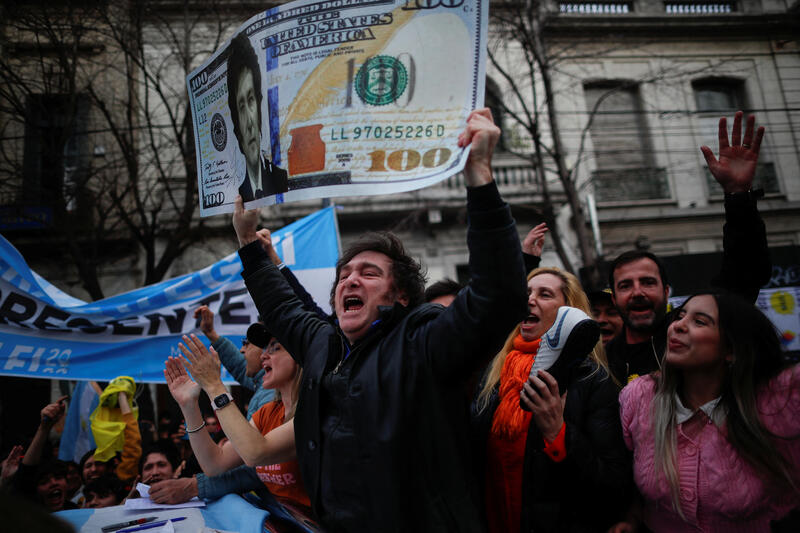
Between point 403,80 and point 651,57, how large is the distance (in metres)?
12.8

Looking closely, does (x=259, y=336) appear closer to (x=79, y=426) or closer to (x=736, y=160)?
(x=736, y=160)

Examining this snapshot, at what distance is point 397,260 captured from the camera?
6.56 feet

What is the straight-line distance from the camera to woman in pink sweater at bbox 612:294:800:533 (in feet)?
5.69

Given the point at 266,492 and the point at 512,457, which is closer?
the point at 512,457

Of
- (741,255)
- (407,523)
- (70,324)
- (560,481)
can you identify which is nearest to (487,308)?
(407,523)

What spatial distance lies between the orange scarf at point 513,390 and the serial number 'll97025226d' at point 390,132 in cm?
95

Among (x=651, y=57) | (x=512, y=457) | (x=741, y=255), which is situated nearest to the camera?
(x=512, y=457)

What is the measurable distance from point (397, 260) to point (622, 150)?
1177 cm

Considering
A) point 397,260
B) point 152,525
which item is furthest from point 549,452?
→ point 152,525

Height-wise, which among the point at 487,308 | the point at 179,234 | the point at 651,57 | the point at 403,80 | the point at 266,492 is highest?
the point at 651,57

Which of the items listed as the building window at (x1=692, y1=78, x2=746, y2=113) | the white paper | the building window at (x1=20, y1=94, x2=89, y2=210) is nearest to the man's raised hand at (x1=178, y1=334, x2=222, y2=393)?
the white paper

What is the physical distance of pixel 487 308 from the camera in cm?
144

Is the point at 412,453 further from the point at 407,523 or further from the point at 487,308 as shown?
the point at 487,308

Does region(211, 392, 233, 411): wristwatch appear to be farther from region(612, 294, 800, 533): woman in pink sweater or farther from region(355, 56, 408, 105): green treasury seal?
region(612, 294, 800, 533): woman in pink sweater
